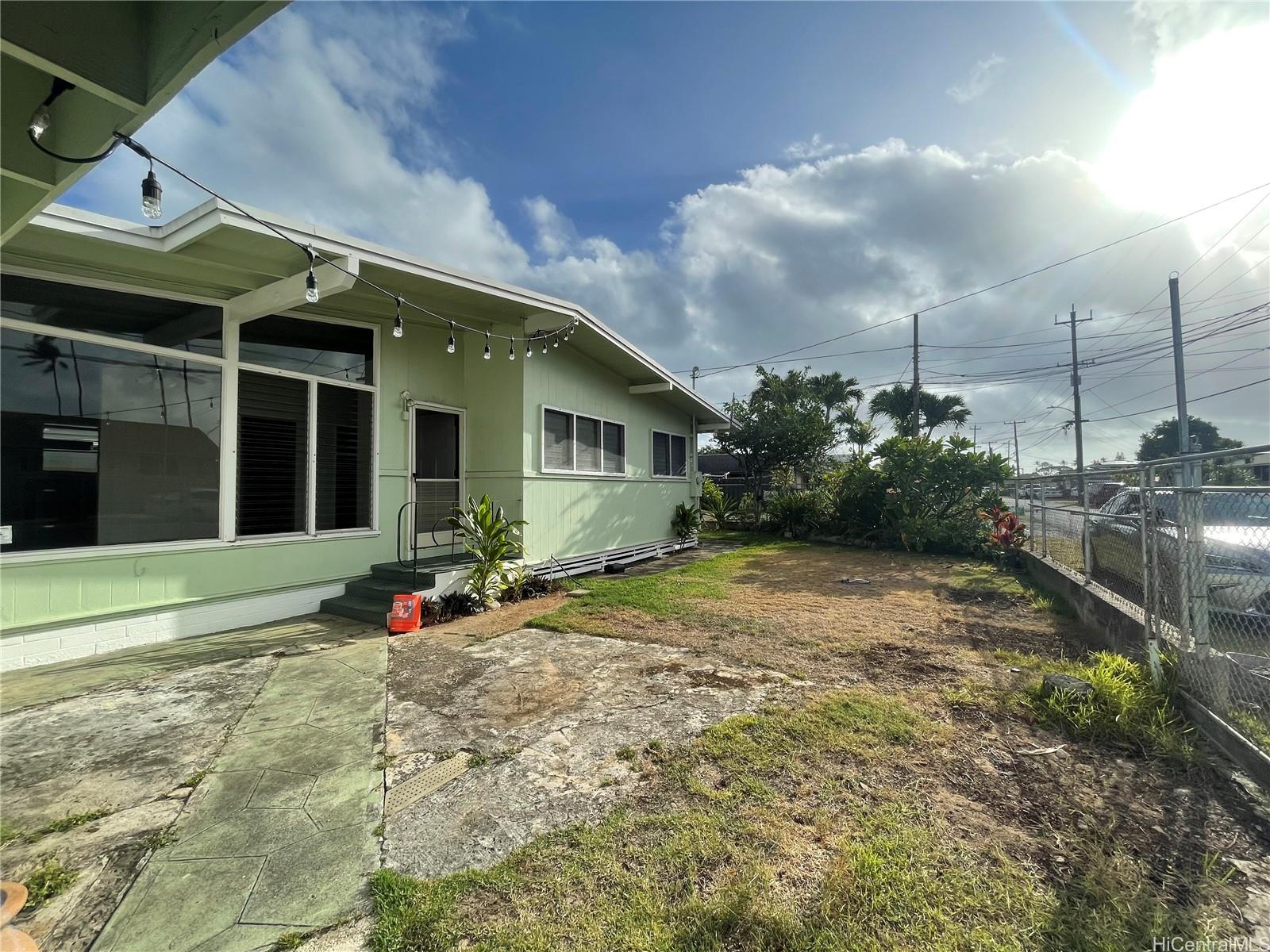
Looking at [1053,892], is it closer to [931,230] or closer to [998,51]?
[998,51]

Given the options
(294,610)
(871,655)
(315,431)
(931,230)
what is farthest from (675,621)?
(931,230)

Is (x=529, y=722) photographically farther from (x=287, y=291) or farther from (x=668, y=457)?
(x=668, y=457)

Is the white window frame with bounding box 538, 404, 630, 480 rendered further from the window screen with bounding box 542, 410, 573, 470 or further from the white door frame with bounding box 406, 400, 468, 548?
the white door frame with bounding box 406, 400, 468, 548

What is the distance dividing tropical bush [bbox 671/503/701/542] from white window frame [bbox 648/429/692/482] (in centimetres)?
74

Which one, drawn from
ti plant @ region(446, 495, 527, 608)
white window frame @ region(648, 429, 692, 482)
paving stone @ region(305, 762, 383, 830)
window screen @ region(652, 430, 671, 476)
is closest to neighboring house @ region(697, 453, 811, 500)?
white window frame @ region(648, 429, 692, 482)

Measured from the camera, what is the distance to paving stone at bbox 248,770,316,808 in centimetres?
237

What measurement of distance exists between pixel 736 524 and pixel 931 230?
10.4m

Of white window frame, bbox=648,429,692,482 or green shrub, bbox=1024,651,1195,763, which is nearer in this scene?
green shrub, bbox=1024,651,1195,763

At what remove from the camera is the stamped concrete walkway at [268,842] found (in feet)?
5.51

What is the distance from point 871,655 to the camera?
4418 millimetres

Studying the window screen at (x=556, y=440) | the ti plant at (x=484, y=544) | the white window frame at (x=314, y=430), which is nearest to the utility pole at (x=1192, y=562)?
the ti plant at (x=484, y=544)

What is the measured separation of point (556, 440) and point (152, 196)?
215 inches

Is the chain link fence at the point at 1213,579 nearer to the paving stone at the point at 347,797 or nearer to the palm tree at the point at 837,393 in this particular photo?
the paving stone at the point at 347,797

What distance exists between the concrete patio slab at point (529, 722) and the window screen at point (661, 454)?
640cm
